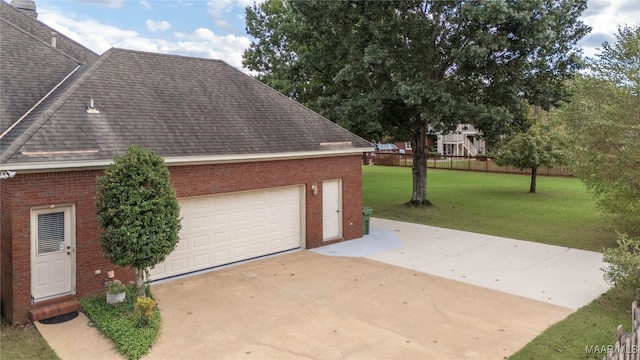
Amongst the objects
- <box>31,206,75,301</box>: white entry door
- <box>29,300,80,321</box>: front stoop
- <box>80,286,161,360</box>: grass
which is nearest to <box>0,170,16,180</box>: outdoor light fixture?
<box>31,206,75,301</box>: white entry door

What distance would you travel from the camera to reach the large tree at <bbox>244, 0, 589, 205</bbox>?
16.8m

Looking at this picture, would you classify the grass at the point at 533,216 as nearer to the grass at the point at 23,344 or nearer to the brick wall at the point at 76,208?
the grass at the point at 23,344

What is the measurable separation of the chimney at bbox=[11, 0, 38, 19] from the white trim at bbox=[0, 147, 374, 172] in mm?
10658

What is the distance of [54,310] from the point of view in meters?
8.62

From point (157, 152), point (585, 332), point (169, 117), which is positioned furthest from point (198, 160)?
point (585, 332)

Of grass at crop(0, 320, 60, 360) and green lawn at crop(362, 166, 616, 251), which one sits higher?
green lawn at crop(362, 166, 616, 251)

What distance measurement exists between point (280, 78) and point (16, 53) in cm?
1614

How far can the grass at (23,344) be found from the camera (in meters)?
7.02

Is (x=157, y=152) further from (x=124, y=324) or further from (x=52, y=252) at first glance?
(x=124, y=324)

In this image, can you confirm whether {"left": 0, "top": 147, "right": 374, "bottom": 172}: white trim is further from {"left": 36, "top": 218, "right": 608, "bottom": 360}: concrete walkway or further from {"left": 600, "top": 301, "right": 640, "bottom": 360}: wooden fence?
{"left": 600, "top": 301, "right": 640, "bottom": 360}: wooden fence

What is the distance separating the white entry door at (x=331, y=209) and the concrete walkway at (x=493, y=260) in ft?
1.62

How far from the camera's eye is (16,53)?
1186cm

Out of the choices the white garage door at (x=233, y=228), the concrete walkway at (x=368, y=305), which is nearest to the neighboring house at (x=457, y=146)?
the concrete walkway at (x=368, y=305)

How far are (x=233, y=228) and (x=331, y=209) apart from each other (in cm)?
372
